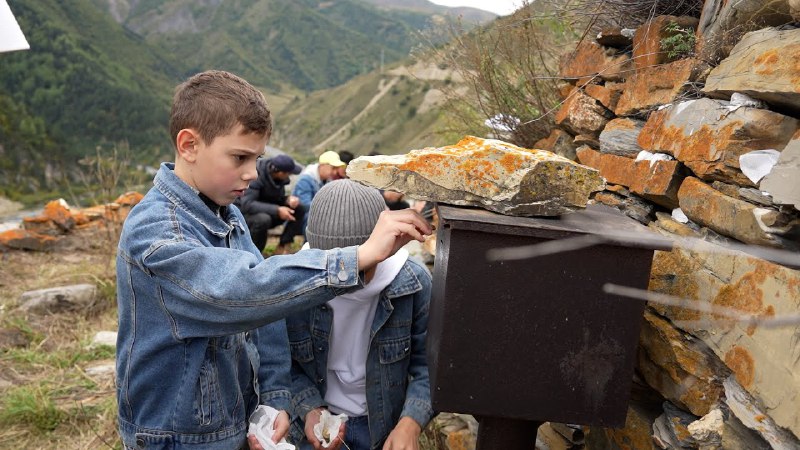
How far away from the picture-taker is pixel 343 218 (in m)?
1.96

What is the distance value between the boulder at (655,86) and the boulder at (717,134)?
0.12 metres

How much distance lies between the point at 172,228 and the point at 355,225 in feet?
1.93

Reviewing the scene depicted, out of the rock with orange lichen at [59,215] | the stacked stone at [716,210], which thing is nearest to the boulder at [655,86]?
the stacked stone at [716,210]

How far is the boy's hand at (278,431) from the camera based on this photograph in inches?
74.5

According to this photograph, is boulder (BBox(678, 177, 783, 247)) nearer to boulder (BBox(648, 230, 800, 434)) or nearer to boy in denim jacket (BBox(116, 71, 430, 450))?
boulder (BBox(648, 230, 800, 434))

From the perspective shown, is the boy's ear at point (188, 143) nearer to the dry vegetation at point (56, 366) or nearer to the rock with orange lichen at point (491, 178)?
the rock with orange lichen at point (491, 178)

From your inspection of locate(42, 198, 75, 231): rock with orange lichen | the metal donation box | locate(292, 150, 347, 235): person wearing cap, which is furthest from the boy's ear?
locate(42, 198, 75, 231): rock with orange lichen

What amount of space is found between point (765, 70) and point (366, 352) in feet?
5.21

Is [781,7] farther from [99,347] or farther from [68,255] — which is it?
[68,255]

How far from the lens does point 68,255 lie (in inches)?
313

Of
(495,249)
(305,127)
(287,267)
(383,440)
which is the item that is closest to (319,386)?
(383,440)

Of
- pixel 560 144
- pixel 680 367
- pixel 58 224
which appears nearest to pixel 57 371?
pixel 560 144

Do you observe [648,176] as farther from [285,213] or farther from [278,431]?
[285,213]

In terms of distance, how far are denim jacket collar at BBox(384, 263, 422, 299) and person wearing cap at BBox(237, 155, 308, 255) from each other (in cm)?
447
